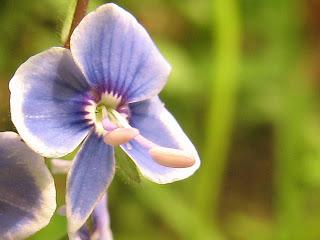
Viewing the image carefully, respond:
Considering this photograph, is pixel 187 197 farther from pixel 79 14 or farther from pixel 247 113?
pixel 79 14

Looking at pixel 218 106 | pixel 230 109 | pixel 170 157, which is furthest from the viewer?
pixel 230 109

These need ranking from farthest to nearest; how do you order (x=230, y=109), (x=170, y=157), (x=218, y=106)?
(x=230, y=109) → (x=218, y=106) → (x=170, y=157)

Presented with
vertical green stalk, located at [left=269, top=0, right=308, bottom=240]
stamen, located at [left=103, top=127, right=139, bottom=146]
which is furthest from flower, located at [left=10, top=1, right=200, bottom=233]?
vertical green stalk, located at [left=269, top=0, right=308, bottom=240]

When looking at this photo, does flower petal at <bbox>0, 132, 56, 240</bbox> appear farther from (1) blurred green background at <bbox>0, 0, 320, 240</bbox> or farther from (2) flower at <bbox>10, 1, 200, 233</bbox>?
(1) blurred green background at <bbox>0, 0, 320, 240</bbox>

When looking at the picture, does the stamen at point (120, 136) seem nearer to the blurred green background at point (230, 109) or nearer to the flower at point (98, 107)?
the flower at point (98, 107)

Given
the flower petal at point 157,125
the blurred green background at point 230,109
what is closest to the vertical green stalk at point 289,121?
the blurred green background at point 230,109

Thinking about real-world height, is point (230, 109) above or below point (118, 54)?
below

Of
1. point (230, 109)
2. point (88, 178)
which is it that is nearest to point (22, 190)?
point (88, 178)

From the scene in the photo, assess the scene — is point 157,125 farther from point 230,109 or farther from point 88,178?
point 230,109
